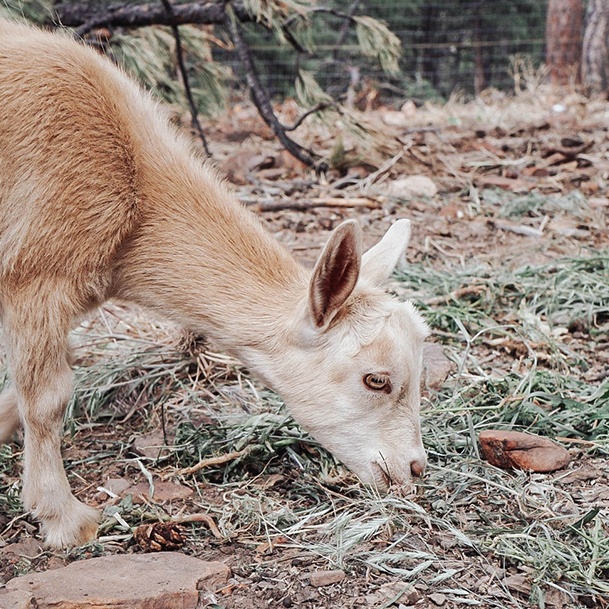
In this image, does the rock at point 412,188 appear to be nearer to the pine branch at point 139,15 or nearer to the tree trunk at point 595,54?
the pine branch at point 139,15

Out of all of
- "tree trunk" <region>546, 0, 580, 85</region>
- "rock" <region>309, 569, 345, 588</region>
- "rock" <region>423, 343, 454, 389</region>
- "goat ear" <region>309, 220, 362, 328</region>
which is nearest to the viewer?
"rock" <region>309, 569, 345, 588</region>

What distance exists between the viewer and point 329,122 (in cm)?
845

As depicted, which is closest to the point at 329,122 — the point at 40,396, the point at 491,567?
the point at 40,396

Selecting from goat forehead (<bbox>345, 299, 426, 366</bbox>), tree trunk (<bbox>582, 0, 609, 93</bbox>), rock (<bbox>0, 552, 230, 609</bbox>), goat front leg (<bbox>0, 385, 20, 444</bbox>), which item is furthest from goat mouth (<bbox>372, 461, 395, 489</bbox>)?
tree trunk (<bbox>582, 0, 609, 93</bbox>)

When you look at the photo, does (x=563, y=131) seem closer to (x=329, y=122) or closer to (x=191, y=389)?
(x=329, y=122)

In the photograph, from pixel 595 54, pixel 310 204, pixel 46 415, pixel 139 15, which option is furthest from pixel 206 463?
pixel 595 54

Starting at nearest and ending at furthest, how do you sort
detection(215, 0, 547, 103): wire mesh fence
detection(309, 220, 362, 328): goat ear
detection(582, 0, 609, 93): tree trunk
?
1. detection(309, 220, 362, 328): goat ear
2. detection(582, 0, 609, 93): tree trunk
3. detection(215, 0, 547, 103): wire mesh fence

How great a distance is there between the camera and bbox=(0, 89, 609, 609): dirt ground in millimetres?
3062

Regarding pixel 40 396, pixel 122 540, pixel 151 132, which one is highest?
pixel 151 132

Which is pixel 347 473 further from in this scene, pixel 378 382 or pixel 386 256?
pixel 386 256

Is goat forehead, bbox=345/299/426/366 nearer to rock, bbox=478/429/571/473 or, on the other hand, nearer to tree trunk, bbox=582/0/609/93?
rock, bbox=478/429/571/473

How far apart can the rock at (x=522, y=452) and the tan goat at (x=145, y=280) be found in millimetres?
428

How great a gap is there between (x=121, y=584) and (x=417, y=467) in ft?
4.23

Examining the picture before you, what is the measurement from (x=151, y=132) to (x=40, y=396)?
125cm
